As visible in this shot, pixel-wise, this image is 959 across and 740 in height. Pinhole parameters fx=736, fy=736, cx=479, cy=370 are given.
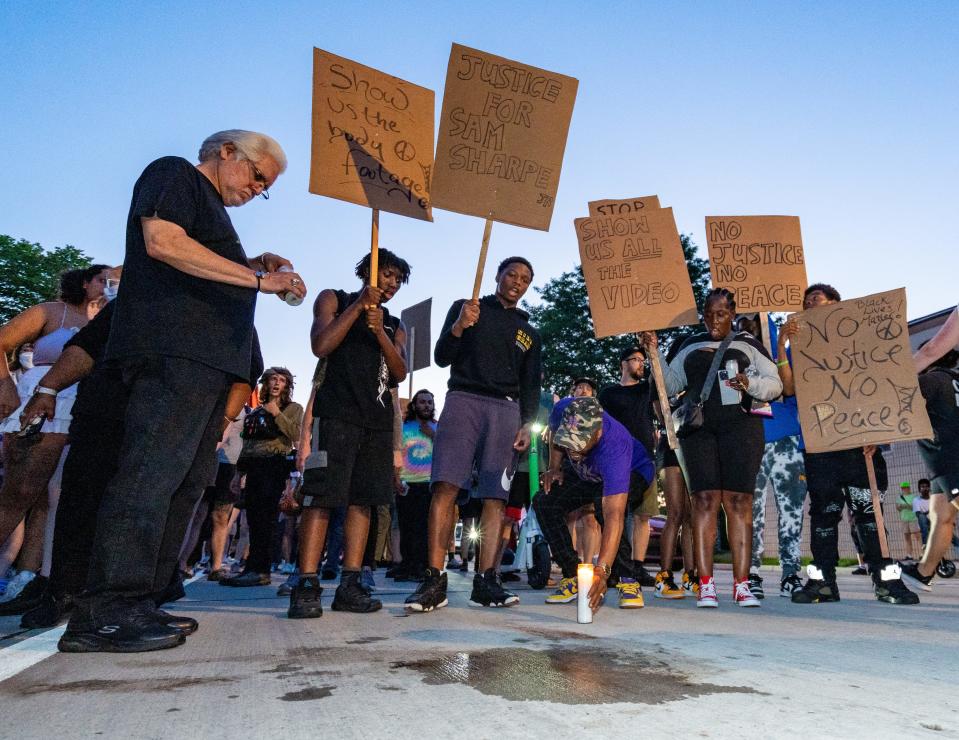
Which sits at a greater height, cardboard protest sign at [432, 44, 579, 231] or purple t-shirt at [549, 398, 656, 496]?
cardboard protest sign at [432, 44, 579, 231]

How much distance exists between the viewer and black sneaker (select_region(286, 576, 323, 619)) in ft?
11.9

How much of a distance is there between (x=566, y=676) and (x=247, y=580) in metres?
4.89

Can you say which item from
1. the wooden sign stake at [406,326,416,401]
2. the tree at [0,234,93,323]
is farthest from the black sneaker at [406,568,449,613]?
the tree at [0,234,93,323]

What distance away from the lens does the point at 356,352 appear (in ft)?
14.0

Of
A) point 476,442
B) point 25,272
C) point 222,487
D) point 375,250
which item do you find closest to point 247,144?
point 375,250

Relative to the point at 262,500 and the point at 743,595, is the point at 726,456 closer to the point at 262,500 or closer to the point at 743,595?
the point at 743,595

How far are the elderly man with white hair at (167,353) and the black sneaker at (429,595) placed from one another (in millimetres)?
1270

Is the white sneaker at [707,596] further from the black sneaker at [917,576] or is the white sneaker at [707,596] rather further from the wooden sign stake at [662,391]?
the black sneaker at [917,576]

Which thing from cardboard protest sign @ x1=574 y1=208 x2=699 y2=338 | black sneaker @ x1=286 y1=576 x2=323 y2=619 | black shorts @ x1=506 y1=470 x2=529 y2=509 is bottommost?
black sneaker @ x1=286 y1=576 x2=323 y2=619

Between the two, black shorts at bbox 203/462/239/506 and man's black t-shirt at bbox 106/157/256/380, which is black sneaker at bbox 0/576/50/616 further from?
black shorts at bbox 203/462/239/506

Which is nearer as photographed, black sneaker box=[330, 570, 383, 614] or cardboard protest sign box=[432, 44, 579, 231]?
black sneaker box=[330, 570, 383, 614]

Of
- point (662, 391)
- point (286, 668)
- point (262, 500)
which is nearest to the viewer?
point (286, 668)

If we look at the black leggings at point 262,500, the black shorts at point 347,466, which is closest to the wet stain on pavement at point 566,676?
the black shorts at point 347,466

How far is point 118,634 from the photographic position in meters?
2.50
